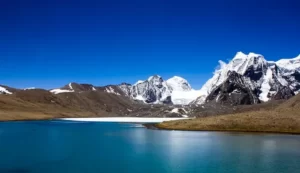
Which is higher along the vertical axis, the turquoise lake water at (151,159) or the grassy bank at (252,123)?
the grassy bank at (252,123)

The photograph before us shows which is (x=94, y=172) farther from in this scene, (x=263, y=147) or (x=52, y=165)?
(x=263, y=147)

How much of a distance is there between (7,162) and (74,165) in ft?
34.1

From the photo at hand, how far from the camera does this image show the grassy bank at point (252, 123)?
435 feet

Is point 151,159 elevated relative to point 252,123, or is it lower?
lower

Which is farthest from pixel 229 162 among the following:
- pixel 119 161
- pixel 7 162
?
pixel 7 162

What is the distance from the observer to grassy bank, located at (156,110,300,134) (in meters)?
132

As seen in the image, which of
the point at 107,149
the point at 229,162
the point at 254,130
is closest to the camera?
the point at 229,162

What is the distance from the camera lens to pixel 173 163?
186ft

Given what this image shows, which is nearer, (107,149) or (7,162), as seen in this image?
(7,162)

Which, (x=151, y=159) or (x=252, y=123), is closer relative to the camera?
(x=151, y=159)

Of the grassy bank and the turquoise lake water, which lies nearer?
the turquoise lake water

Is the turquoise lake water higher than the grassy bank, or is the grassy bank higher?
the grassy bank

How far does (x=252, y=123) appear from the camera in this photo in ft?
450

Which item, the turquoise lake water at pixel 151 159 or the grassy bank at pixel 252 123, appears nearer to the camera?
the turquoise lake water at pixel 151 159
